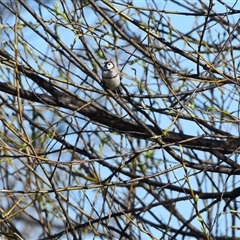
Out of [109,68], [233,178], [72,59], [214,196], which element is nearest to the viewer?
[72,59]

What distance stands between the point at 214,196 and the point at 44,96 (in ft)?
3.50

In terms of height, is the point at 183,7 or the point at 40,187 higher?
the point at 183,7

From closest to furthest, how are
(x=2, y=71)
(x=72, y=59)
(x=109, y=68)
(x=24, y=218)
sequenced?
(x=72, y=59) → (x=109, y=68) → (x=2, y=71) → (x=24, y=218)

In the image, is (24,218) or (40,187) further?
(24,218)

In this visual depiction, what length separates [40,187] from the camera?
205 inches

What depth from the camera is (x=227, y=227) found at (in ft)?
16.5

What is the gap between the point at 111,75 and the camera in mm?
4473

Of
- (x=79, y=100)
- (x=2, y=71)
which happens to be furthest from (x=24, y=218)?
(x=79, y=100)

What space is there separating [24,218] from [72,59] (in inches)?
119

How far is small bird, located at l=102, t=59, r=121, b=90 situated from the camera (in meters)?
4.22

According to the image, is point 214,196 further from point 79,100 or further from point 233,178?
point 233,178

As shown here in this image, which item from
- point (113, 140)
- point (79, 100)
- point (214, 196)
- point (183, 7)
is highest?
point (183, 7)

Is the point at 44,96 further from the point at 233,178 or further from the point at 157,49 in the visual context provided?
the point at 233,178

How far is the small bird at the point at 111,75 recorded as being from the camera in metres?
4.22
